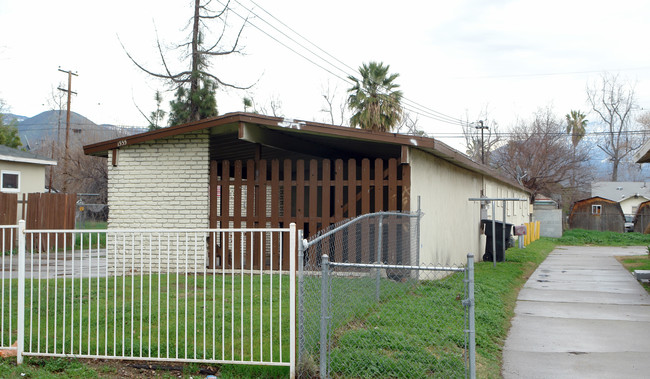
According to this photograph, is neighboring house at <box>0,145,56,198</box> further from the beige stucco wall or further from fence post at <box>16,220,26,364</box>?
fence post at <box>16,220,26,364</box>

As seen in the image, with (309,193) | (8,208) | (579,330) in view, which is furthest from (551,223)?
(579,330)

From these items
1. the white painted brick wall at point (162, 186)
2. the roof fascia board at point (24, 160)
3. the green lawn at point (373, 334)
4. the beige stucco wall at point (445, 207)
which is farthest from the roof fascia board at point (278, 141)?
the roof fascia board at point (24, 160)

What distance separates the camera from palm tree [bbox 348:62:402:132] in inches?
1248

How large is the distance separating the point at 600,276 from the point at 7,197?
17.5m

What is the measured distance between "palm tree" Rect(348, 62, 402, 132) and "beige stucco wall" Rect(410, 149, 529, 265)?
11573 mm

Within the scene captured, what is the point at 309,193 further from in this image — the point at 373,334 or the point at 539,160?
the point at 539,160

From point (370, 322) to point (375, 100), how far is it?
25735 mm

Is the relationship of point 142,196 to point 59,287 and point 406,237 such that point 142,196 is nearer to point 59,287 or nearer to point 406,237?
point 59,287

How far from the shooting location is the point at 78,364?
5.90 metres

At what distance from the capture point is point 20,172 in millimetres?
23922

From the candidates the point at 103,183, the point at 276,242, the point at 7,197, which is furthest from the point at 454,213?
the point at 103,183

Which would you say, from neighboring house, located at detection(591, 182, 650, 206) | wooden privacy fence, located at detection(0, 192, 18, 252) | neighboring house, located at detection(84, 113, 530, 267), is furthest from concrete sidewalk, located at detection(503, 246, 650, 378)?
neighboring house, located at detection(591, 182, 650, 206)

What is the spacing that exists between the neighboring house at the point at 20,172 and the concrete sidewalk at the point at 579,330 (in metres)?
19.0

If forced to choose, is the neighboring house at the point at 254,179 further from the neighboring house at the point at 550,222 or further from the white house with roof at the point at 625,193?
the white house with roof at the point at 625,193
